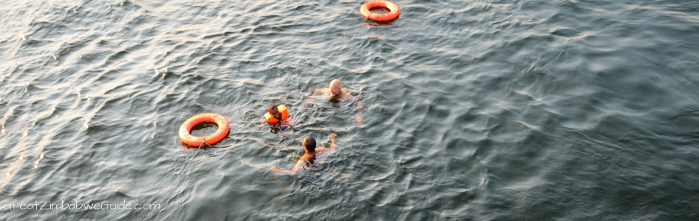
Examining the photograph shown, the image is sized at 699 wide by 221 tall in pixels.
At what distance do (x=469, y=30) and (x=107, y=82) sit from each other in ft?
28.1

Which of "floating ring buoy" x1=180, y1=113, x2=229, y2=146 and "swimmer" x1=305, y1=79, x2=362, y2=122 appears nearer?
"floating ring buoy" x1=180, y1=113, x2=229, y2=146

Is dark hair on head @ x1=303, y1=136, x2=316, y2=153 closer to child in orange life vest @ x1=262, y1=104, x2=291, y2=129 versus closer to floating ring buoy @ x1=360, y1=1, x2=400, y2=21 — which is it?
child in orange life vest @ x1=262, y1=104, x2=291, y2=129

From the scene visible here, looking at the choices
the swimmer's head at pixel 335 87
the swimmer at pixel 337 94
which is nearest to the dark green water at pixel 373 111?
the swimmer at pixel 337 94

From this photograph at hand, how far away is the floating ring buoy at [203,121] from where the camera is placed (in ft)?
25.9

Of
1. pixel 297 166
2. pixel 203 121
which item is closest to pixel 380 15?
pixel 203 121

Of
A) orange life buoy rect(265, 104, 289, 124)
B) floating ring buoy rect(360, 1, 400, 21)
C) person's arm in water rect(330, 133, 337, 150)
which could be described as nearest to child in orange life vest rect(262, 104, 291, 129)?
orange life buoy rect(265, 104, 289, 124)

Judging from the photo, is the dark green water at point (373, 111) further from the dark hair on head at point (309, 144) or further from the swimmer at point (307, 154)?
the dark hair on head at point (309, 144)

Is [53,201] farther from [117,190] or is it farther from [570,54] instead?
[570,54]

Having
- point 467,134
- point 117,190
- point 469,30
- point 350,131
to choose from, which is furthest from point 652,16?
point 117,190

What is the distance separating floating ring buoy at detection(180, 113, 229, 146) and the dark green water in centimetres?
21

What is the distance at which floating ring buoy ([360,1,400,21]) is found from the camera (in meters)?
11.5

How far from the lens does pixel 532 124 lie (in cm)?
791

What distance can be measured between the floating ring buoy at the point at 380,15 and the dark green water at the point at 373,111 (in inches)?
9.1

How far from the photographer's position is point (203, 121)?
8.51 meters
